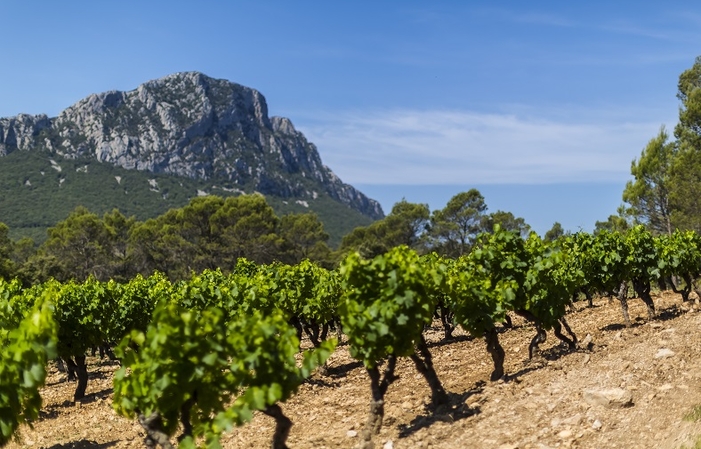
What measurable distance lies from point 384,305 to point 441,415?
112 inches

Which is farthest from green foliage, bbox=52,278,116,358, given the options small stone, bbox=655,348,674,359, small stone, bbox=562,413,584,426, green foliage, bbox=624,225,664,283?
green foliage, bbox=624,225,664,283

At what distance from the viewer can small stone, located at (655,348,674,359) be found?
14.7 m

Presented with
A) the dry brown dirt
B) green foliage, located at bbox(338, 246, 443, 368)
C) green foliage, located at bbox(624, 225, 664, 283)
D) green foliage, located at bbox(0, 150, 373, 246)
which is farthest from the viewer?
green foliage, located at bbox(0, 150, 373, 246)

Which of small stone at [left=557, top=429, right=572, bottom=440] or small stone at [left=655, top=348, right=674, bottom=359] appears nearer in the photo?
small stone at [left=557, top=429, right=572, bottom=440]

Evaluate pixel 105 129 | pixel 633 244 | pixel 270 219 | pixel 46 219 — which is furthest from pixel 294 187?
pixel 633 244

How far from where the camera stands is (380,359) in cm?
1295

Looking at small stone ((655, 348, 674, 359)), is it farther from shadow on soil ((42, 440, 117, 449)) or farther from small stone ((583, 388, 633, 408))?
shadow on soil ((42, 440, 117, 449))

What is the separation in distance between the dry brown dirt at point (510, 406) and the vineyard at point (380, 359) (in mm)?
57

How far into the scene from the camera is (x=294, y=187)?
653 feet

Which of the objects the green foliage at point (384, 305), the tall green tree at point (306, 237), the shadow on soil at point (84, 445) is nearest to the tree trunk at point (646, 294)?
the green foliage at point (384, 305)

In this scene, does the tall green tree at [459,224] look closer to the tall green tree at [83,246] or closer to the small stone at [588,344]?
the tall green tree at [83,246]

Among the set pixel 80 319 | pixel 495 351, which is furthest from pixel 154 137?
pixel 495 351

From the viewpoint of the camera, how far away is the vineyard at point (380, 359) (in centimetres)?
901

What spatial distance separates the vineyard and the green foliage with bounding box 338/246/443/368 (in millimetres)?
31
